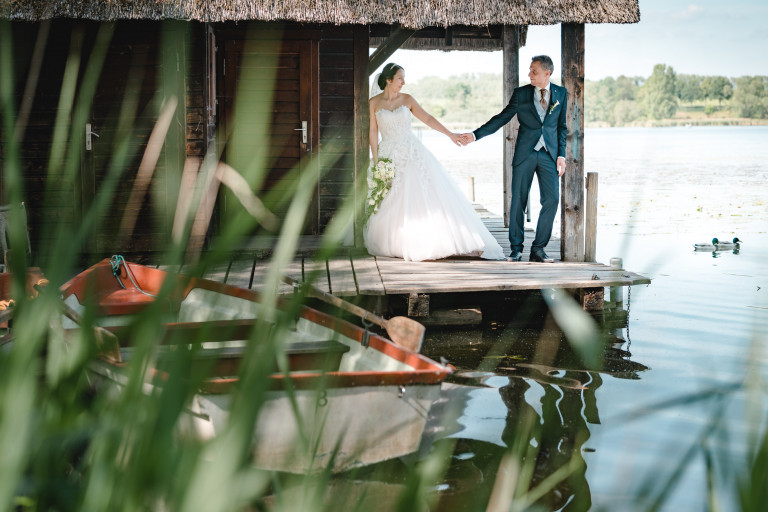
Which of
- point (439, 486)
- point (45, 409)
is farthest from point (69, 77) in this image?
point (439, 486)

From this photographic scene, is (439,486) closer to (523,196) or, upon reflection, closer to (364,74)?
(523,196)

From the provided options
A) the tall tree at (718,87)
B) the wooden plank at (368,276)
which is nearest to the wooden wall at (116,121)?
the wooden plank at (368,276)

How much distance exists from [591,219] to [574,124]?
0.95 meters

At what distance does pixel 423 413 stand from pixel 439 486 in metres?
0.48

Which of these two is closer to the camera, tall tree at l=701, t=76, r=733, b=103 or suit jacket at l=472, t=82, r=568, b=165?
suit jacket at l=472, t=82, r=568, b=165

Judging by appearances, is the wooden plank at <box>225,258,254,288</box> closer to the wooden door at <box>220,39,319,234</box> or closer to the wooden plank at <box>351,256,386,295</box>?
the wooden plank at <box>351,256,386,295</box>

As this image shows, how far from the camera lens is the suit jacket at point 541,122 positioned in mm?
8492

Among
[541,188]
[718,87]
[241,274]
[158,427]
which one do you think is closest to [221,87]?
[241,274]

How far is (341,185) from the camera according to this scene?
1073cm

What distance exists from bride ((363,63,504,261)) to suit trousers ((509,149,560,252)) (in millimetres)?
495

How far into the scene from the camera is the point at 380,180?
916 centimetres

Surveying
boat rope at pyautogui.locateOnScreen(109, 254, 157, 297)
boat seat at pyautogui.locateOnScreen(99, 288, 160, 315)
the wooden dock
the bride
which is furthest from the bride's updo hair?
boat seat at pyautogui.locateOnScreen(99, 288, 160, 315)

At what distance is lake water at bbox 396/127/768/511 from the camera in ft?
4.42

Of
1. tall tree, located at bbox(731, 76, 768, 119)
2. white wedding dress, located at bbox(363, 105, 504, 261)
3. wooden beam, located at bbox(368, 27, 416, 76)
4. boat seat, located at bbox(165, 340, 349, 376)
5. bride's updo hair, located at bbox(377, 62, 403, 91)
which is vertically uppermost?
tall tree, located at bbox(731, 76, 768, 119)
